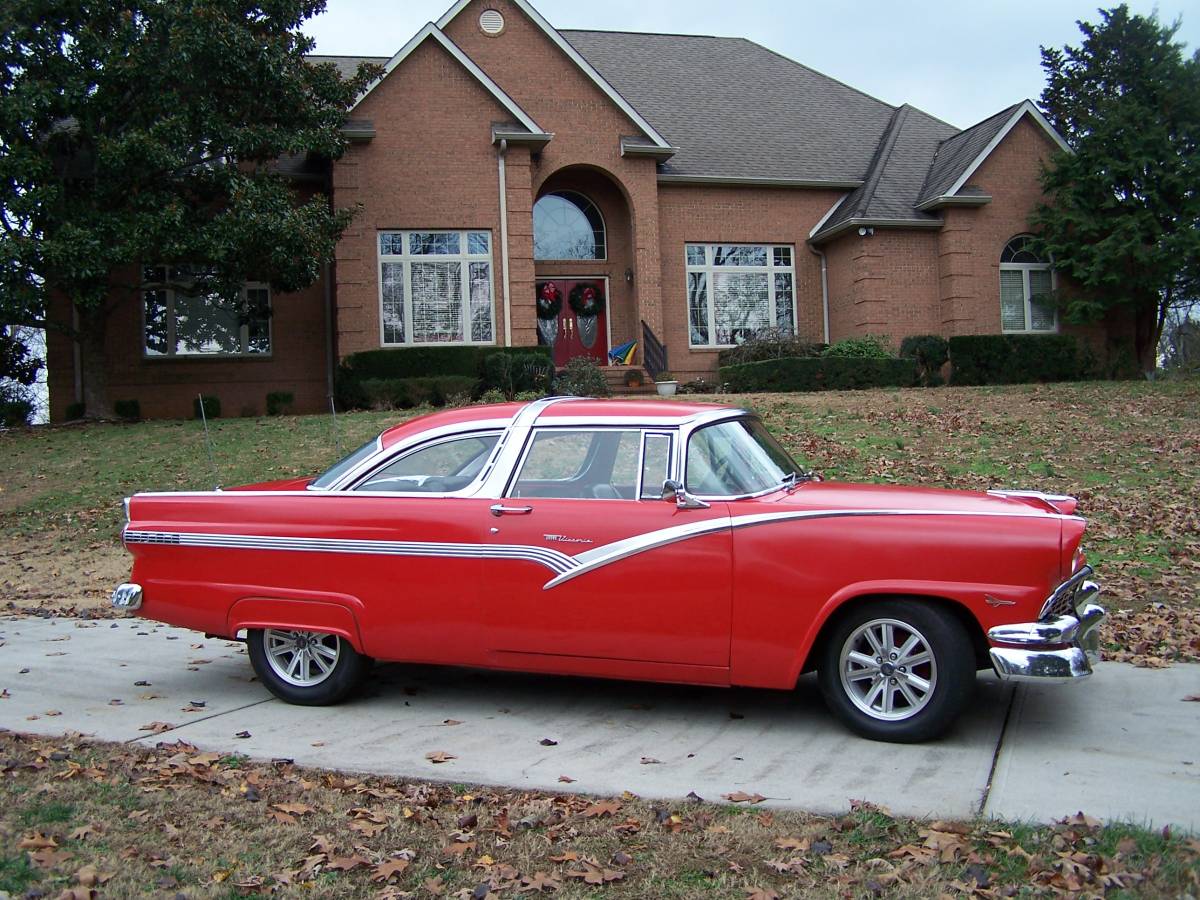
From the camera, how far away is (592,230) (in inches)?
953

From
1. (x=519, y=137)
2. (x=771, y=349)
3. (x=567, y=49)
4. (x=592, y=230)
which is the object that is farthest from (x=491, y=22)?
(x=771, y=349)

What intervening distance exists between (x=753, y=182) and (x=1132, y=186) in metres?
8.16

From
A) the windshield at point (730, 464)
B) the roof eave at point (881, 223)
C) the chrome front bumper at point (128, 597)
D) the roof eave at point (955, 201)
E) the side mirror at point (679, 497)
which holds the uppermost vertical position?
the roof eave at point (955, 201)

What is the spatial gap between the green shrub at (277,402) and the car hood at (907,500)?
1781 cm

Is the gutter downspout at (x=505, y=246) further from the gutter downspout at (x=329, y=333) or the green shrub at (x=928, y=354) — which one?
the green shrub at (x=928, y=354)

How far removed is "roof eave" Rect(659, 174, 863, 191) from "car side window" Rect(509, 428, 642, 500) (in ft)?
61.3

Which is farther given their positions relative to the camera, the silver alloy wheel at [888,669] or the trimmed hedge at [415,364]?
the trimmed hedge at [415,364]

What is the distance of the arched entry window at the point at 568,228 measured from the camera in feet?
78.8

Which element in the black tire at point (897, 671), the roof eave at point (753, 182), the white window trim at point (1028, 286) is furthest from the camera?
the white window trim at point (1028, 286)

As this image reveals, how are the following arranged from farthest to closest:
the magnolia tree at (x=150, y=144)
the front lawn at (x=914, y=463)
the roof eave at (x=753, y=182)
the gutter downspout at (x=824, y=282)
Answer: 1. the gutter downspout at (x=824, y=282)
2. the roof eave at (x=753, y=182)
3. the magnolia tree at (x=150, y=144)
4. the front lawn at (x=914, y=463)

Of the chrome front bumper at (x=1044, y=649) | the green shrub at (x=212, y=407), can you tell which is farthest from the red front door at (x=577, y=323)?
the chrome front bumper at (x=1044, y=649)

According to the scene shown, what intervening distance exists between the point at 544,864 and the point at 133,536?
12.2 feet

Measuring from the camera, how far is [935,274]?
23.9 meters

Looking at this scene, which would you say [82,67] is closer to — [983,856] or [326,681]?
[326,681]
